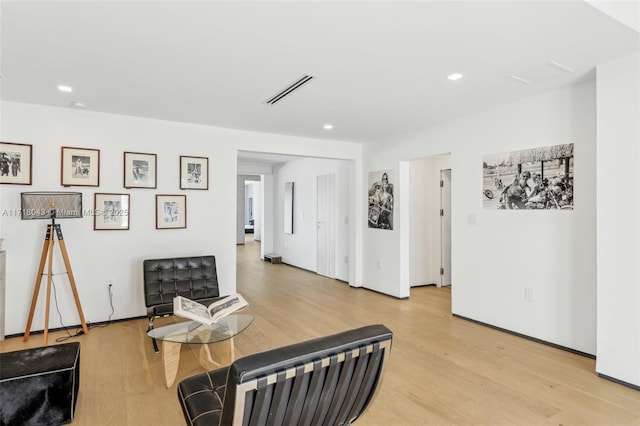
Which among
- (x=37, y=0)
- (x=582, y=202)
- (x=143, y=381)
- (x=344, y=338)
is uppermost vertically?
(x=37, y=0)

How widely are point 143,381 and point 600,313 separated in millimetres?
3640

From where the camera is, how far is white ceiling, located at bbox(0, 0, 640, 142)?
1.99 metres

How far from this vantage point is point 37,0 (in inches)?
73.7

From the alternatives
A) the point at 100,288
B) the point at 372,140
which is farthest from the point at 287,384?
the point at 372,140

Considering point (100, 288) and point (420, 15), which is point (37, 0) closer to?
point (420, 15)

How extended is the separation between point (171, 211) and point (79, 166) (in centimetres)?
110

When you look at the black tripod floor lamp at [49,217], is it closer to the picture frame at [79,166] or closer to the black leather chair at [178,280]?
the picture frame at [79,166]

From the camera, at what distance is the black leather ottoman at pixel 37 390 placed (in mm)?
2049

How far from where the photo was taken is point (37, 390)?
6.90ft

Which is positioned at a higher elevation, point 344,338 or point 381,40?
point 381,40

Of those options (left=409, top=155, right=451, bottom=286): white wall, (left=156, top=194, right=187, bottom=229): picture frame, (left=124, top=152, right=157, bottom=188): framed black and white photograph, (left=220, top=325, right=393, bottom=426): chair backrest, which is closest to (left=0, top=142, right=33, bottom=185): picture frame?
(left=124, top=152, right=157, bottom=188): framed black and white photograph

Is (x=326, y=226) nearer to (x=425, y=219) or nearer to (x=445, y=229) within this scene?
(x=425, y=219)

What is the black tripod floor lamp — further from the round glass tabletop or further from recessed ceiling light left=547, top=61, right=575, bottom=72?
recessed ceiling light left=547, top=61, right=575, bottom=72

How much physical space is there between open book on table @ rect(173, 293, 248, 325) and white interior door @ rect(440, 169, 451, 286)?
4.18 metres
